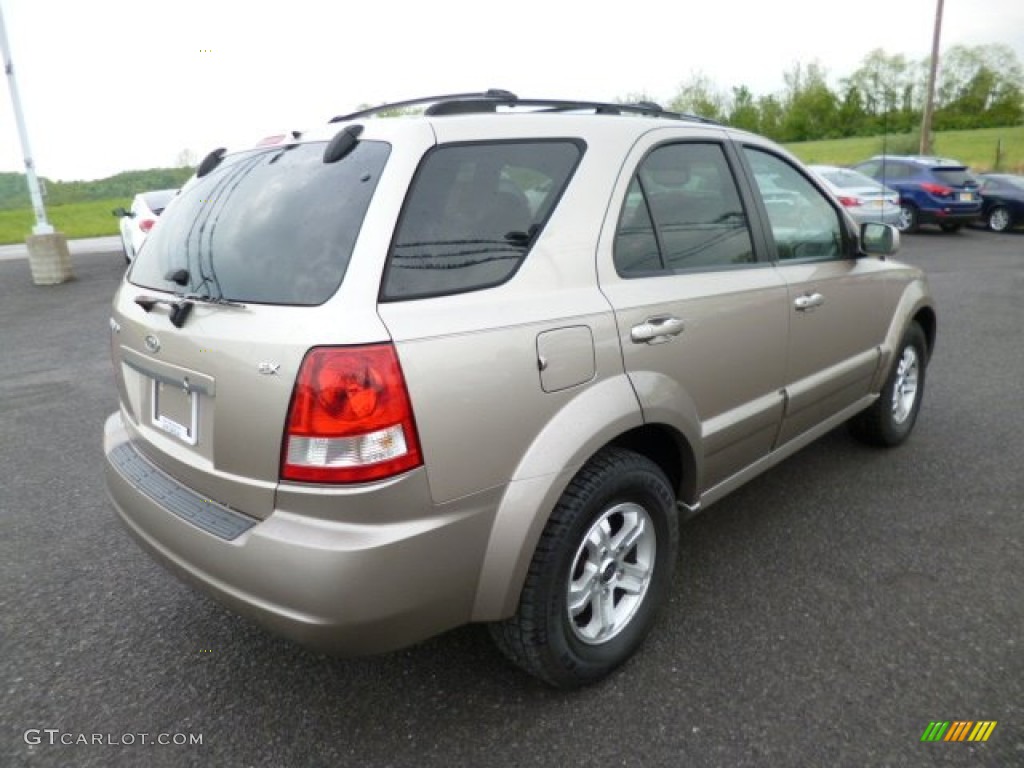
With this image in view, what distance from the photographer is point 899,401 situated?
418cm

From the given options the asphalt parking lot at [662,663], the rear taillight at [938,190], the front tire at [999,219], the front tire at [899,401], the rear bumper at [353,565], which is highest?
the rear bumper at [353,565]

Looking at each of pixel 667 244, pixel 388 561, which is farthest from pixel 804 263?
pixel 388 561

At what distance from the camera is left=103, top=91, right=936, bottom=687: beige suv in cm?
177

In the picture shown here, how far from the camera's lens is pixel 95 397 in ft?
18.3

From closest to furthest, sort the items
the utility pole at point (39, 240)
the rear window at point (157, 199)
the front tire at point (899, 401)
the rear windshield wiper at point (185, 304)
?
the rear windshield wiper at point (185, 304)
the front tire at point (899, 401)
the utility pole at point (39, 240)
the rear window at point (157, 199)

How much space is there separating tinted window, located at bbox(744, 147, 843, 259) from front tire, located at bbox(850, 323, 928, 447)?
94 centimetres

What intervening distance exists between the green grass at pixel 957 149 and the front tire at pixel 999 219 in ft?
41.3

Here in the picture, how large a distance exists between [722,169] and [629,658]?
6.13 ft

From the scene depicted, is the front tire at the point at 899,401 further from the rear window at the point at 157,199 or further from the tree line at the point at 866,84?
the tree line at the point at 866,84

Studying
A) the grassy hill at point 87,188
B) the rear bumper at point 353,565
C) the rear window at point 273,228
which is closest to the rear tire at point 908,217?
the rear window at point 273,228

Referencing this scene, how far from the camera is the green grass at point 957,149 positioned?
30188 mm

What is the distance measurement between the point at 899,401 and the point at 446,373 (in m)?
3.38

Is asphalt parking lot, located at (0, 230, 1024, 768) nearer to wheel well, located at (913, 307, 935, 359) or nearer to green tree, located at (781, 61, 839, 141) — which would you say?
wheel well, located at (913, 307, 935, 359)

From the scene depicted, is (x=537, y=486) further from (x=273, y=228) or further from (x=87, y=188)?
(x=87, y=188)
